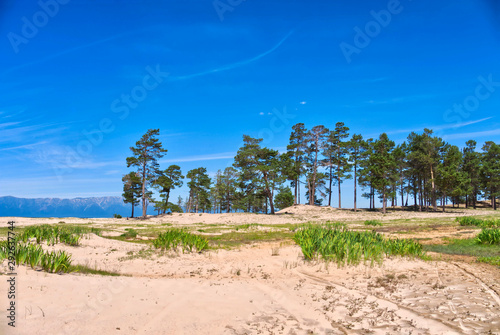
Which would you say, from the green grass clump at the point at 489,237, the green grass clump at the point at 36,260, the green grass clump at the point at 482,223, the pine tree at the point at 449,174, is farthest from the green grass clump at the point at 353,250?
the pine tree at the point at 449,174

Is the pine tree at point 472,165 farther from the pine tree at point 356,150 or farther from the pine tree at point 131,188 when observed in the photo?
the pine tree at point 131,188

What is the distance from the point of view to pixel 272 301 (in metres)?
6.31

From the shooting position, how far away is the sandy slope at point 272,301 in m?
4.73

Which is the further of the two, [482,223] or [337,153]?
[337,153]

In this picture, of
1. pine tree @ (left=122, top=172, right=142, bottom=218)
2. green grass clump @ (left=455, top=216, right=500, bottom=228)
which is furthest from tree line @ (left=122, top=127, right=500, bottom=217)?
green grass clump @ (left=455, top=216, right=500, bottom=228)

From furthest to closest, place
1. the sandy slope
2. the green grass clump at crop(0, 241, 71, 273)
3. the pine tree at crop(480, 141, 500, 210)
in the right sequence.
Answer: the pine tree at crop(480, 141, 500, 210) → the green grass clump at crop(0, 241, 71, 273) → the sandy slope

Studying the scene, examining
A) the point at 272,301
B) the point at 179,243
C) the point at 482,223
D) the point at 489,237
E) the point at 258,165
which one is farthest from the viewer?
the point at 258,165

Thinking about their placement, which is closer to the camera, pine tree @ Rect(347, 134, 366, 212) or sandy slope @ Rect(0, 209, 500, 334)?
sandy slope @ Rect(0, 209, 500, 334)

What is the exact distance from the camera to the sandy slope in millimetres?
4734

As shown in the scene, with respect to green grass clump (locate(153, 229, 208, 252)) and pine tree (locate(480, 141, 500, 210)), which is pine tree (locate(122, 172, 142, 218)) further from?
pine tree (locate(480, 141, 500, 210))

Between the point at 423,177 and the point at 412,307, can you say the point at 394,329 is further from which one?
the point at 423,177

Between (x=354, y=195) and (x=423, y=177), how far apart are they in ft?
53.9

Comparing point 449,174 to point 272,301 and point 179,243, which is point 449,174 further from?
point 272,301

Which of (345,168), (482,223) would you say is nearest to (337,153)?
(345,168)
